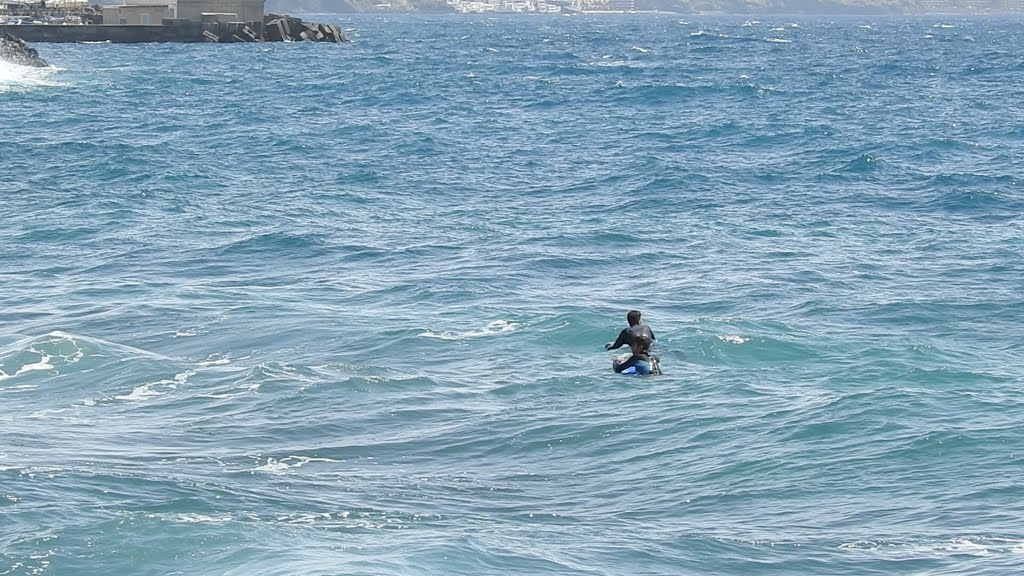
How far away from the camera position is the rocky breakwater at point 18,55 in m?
87.0

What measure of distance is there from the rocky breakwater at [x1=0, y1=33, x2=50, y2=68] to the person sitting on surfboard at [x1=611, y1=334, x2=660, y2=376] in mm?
72218

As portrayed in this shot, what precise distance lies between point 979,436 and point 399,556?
805 centimetres

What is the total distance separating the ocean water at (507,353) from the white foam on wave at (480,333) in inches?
6.7

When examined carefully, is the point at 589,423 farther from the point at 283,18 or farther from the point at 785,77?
the point at 283,18

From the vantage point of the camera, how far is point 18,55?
8825 cm

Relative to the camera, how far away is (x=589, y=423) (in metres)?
19.6

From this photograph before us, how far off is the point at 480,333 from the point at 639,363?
393cm

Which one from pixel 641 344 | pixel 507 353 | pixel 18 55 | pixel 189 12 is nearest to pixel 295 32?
pixel 189 12

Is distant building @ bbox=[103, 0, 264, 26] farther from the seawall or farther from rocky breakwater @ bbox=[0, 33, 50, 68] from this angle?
rocky breakwater @ bbox=[0, 33, 50, 68]

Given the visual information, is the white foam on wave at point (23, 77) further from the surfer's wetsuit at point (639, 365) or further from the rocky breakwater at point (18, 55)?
the surfer's wetsuit at point (639, 365)

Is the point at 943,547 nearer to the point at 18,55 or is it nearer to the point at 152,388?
the point at 152,388

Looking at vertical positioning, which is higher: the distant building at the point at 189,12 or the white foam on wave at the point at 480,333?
the distant building at the point at 189,12

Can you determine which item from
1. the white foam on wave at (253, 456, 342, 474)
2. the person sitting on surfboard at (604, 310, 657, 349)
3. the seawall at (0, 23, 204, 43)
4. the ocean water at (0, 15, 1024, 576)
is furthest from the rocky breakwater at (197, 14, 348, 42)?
the white foam on wave at (253, 456, 342, 474)

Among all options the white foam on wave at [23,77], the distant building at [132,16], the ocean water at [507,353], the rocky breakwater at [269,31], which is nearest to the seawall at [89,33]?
the rocky breakwater at [269,31]
